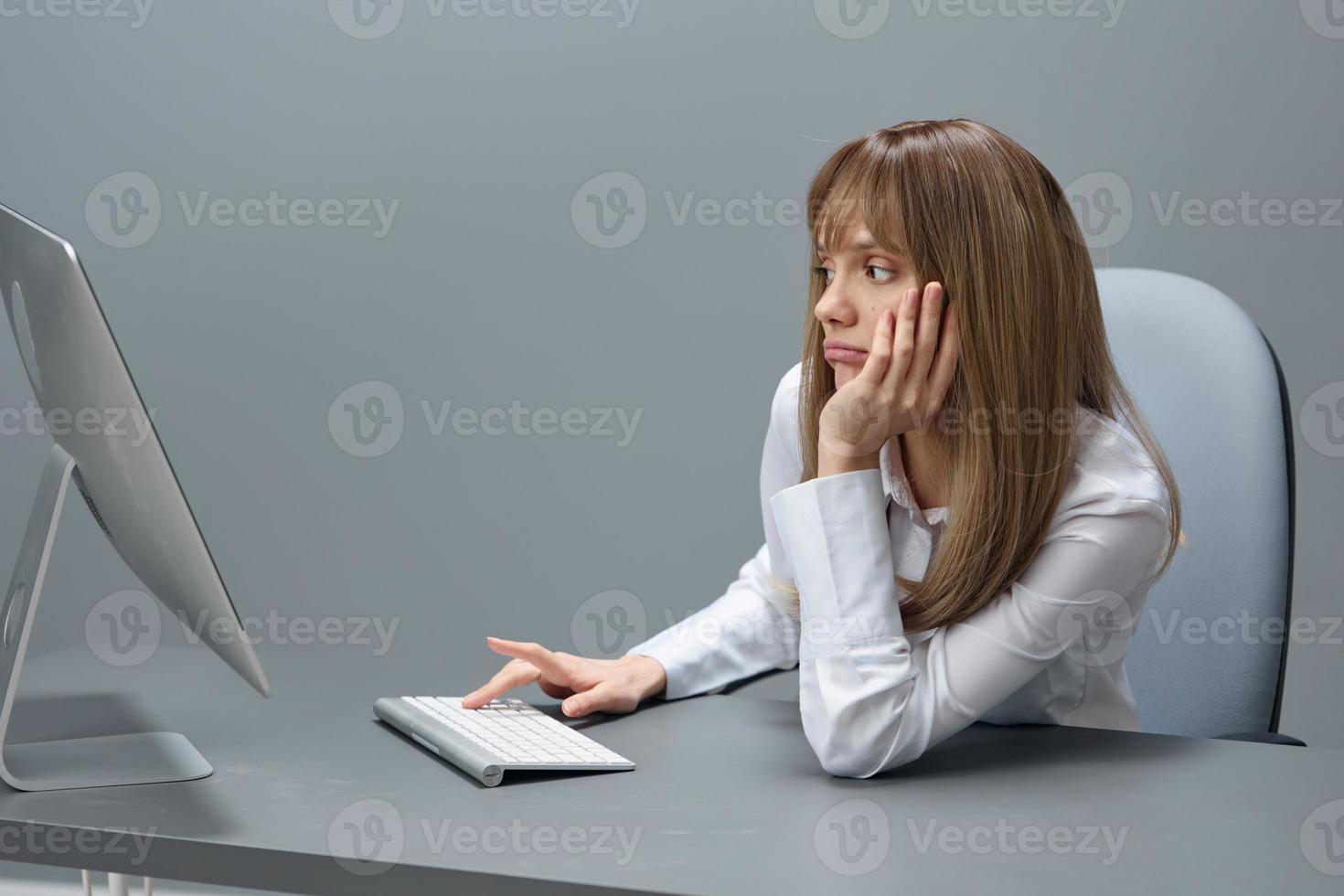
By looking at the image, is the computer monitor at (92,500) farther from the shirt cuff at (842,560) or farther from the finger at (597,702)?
the shirt cuff at (842,560)

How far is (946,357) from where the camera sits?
1.14 metres

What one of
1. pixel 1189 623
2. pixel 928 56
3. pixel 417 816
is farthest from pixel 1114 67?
pixel 417 816

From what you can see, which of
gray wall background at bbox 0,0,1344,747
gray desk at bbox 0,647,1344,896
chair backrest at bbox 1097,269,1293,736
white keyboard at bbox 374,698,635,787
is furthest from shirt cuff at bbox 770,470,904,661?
gray wall background at bbox 0,0,1344,747

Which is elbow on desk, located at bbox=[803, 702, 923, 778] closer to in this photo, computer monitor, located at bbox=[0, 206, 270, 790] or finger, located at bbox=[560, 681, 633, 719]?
finger, located at bbox=[560, 681, 633, 719]

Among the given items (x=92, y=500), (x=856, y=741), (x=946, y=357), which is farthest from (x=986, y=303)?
(x=92, y=500)

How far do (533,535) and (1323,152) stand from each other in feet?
4.75

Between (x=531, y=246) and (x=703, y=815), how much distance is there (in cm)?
153

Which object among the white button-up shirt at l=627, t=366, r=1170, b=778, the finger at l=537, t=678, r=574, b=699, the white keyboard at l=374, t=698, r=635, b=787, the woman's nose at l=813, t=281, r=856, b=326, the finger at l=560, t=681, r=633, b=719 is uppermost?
the woman's nose at l=813, t=281, r=856, b=326

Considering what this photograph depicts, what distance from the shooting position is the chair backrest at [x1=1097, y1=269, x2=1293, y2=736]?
1357 mm

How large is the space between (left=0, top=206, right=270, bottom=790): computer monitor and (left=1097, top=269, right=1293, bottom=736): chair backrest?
1.01 m

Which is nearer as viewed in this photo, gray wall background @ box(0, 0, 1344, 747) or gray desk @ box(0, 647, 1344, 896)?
gray desk @ box(0, 647, 1344, 896)

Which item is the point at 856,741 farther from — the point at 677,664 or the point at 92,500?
the point at 92,500

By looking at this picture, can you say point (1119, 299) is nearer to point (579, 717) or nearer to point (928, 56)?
point (928, 56)

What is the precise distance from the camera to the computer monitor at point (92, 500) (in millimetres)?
855
